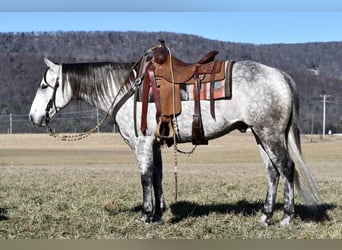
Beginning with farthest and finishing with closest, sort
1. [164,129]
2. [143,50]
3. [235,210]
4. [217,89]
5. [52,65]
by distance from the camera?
[143,50], [235,210], [52,65], [164,129], [217,89]

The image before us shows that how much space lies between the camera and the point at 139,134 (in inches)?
294

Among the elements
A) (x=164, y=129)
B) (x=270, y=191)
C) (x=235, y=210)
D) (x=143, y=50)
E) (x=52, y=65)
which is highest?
(x=143, y=50)

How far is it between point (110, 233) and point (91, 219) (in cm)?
96

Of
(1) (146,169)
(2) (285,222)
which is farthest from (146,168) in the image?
(2) (285,222)

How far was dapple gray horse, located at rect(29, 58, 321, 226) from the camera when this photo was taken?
23.5ft

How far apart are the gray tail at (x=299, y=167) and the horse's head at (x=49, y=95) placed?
3.42 meters

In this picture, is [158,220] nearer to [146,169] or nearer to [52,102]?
[146,169]

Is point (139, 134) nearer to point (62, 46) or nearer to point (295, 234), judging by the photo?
point (295, 234)

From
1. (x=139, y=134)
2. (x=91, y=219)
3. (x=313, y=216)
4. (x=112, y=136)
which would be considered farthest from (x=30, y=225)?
(x=112, y=136)

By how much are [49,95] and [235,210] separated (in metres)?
3.53

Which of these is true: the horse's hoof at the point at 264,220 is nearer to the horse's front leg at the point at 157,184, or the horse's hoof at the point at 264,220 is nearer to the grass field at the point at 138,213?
the grass field at the point at 138,213

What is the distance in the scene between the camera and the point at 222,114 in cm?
722

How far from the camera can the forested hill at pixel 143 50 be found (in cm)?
9938

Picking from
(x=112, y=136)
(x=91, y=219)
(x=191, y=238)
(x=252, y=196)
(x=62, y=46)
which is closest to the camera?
(x=191, y=238)
